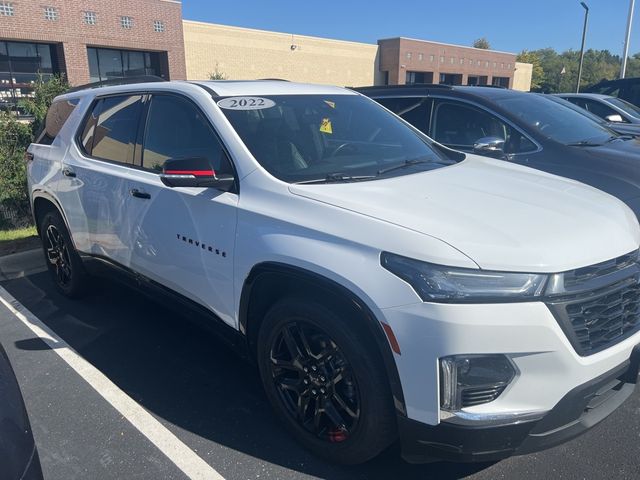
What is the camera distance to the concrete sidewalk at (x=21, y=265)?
5734 millimetres

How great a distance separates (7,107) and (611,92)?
1410 centimetres

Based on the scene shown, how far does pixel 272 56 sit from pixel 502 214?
118 ft

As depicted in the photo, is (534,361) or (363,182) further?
(363,182)

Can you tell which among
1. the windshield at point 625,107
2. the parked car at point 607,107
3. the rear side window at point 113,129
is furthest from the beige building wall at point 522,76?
the rear side window at point 113,129

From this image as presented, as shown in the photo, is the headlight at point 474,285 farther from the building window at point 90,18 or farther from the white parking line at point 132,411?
the building window at point 90,18

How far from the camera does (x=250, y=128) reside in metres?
3.10

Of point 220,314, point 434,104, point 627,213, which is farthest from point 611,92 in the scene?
point 220,314

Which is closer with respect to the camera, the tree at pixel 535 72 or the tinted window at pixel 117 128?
the tinted window at pixel 117 128

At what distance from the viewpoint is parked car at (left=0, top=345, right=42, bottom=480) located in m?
1.66

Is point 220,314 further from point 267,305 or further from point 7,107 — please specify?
point 7,107

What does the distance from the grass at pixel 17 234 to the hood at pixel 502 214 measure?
5.83 metres

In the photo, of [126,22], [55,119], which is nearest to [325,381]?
[55,119]

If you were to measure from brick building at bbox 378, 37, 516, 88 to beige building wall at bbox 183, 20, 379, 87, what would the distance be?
1437 mm

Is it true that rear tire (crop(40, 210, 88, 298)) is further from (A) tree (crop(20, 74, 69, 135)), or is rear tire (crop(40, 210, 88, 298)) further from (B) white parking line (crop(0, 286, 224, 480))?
(A) tree (crop(20, 74, 69, 135))
